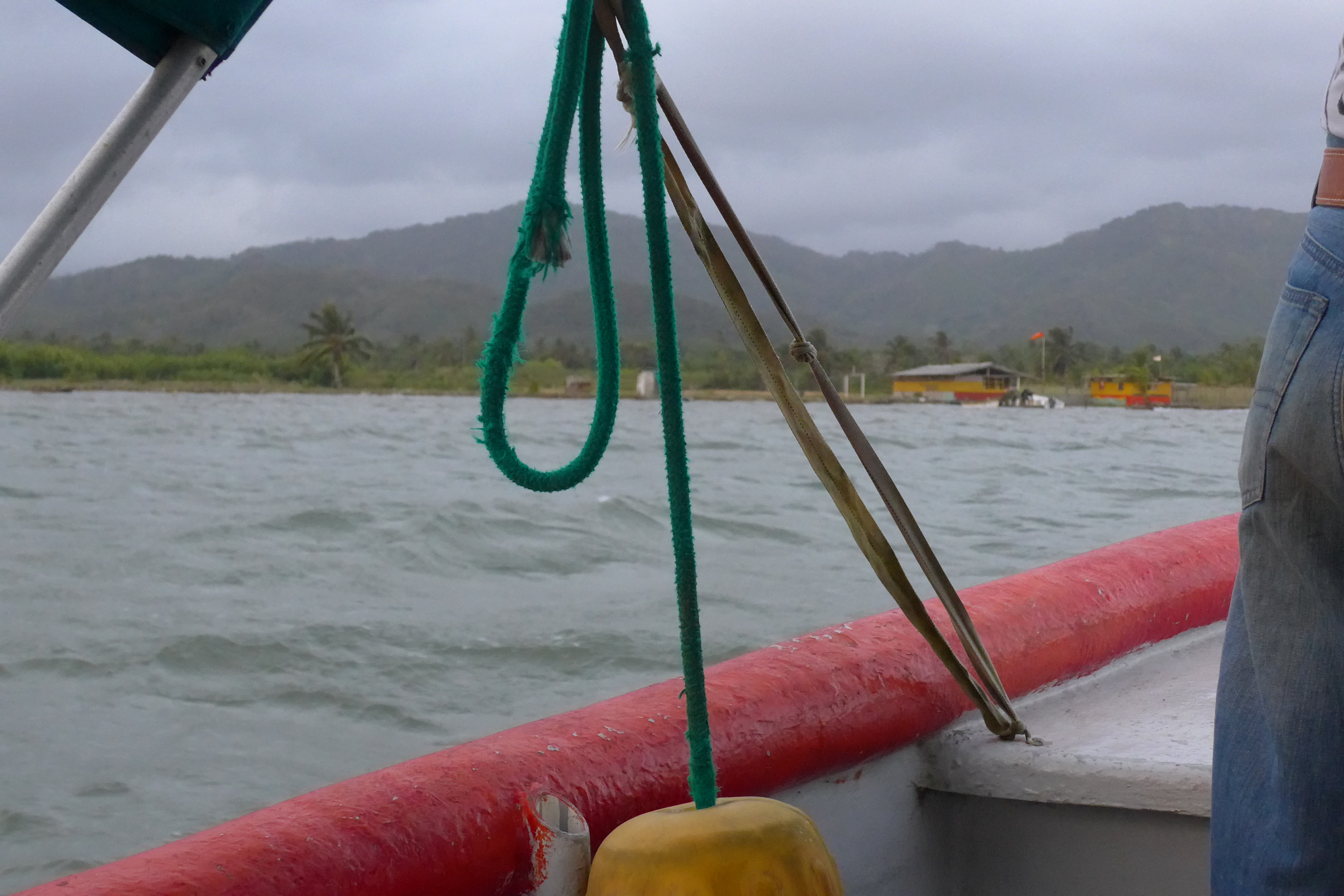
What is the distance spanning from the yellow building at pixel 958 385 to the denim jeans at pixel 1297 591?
56293mm

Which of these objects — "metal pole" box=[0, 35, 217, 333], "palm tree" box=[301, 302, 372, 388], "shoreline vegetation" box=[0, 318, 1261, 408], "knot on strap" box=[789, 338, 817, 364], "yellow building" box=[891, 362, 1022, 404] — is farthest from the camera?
"palm tree" box=[301, 302, 372, 388]

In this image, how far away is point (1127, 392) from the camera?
172ft

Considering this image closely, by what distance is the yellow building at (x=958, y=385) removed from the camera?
Answer: 187 ft

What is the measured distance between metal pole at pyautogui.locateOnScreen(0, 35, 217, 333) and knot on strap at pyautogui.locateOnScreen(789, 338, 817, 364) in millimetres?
632

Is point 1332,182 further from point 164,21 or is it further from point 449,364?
point 449,364

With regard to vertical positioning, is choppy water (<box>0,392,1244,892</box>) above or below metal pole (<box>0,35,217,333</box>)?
below

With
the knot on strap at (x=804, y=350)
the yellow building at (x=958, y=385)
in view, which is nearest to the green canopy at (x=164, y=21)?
the knot on strap at (x=804, y=350)

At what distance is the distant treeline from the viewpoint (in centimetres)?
4312

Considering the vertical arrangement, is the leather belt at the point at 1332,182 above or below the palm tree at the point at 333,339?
below

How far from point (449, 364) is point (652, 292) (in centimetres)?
5322

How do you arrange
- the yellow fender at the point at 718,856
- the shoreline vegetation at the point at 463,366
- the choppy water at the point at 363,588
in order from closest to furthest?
the yellow fender at the point at 718,856 < the choppy water at the point at 363,588 < the shoreline vegetation at the point at 463,366

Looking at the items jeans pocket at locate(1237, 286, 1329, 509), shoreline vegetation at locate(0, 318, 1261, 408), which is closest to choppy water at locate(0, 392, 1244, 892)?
jeans pocket at locate(1237, 286, 1329, 509)

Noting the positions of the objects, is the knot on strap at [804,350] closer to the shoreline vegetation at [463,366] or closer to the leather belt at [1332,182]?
the leather belt at [1332,182]

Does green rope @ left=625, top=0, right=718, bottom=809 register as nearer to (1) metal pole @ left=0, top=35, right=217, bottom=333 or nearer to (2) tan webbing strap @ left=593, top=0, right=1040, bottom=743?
(2) tan webbing strap @ left=593, top=0, right=1040, bottom=743
